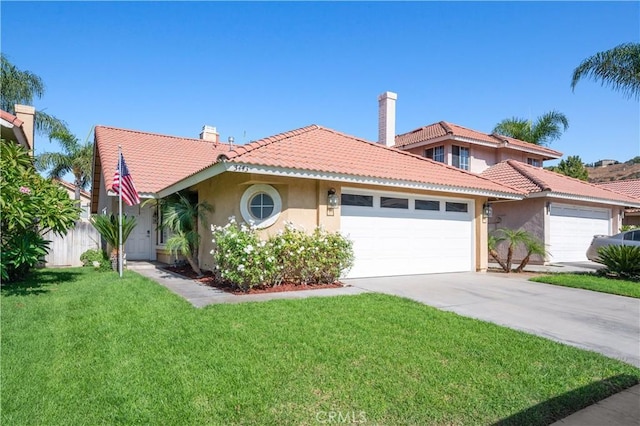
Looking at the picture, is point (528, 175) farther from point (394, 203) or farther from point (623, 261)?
point (394, 203)

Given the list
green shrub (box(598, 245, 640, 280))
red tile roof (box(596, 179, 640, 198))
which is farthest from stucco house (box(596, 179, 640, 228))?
green shrub (box(598, 245, 640, 280))

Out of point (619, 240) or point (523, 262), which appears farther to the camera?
point (619, 240)

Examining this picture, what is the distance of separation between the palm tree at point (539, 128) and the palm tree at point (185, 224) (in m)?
24.0

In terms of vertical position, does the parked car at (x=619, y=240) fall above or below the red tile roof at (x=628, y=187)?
below

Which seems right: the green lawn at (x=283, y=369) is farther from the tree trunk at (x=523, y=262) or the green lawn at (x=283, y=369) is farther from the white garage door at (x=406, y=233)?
the tree trunk at (x=523, y=262)

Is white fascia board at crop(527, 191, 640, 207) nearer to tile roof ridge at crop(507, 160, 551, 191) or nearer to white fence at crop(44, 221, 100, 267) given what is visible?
tile roof ridge at crop(507, 160, 551, 191)

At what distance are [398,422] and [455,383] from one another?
0.99 meters

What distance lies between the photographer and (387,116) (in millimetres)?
19172

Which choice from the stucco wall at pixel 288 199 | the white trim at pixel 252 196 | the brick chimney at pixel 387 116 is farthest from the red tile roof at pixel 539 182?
the white trim at pixel 252 196

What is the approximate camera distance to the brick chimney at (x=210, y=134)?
22.1 m

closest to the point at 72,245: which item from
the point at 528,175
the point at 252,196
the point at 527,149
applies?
the point at 252,196

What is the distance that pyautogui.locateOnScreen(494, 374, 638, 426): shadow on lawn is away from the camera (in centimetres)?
320

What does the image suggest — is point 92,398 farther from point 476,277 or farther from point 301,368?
point 476,277

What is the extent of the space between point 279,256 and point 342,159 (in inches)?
145
